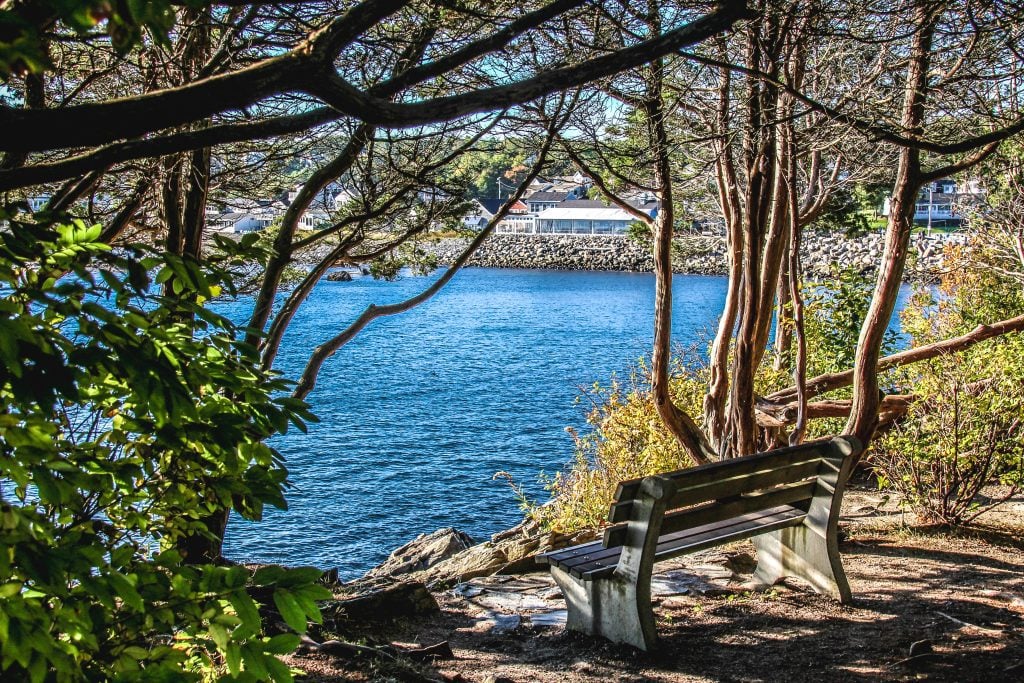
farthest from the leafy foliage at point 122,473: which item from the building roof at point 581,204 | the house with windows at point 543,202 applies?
the house with windows at point 543,202

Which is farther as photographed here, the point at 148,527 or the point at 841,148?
the point at 841,148

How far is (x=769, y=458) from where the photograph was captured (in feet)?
17.3

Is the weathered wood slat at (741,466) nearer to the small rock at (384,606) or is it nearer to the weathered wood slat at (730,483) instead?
the weathered wood slat at (730,483)

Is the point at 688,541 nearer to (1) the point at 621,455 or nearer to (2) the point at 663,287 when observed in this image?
(2) the point at 663,287

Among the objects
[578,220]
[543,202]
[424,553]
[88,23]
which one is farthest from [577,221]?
[88,23]

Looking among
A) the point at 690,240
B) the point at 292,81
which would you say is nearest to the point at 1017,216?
the point at 690,240

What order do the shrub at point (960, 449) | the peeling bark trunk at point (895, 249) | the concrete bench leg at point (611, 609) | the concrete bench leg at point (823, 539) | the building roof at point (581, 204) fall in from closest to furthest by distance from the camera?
the concrete bench leg at point (611, 609) → the concrete bench leg at point (823, 539) → the peeling bark trunk at point (895, 249) → the shrub at point (960, 449) → the building roof at point (581, 204)

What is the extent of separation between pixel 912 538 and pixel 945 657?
2547 millimetres

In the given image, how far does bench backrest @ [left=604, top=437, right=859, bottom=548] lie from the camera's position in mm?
4910

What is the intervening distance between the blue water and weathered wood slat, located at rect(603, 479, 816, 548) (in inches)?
233

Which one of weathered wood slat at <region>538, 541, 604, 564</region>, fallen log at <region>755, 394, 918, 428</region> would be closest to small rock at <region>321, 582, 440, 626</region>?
weathered wood slat at <region>538, 541, 604, 564</region>

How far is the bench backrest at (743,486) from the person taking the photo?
4910 mm

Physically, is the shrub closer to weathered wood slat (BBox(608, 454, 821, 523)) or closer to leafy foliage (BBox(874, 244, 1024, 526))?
leafy foliage (BBox(874, 244, 1024, 526))

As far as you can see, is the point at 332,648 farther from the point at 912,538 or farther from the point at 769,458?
the point at 912,538
